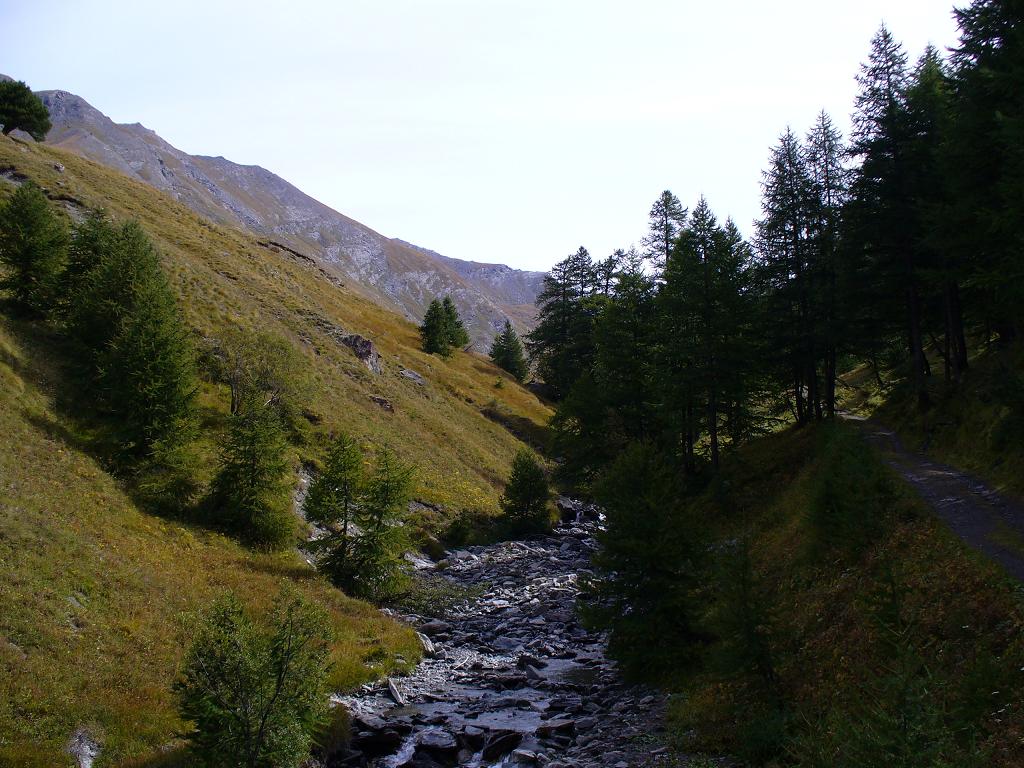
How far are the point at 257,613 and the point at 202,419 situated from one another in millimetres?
15100

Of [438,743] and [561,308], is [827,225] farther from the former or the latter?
[561,308]

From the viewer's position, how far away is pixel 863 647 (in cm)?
1250

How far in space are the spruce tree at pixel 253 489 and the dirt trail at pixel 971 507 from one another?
23.9 metres

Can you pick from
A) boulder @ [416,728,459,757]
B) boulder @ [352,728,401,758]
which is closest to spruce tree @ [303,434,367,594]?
boulder @ [352,728,401,758]

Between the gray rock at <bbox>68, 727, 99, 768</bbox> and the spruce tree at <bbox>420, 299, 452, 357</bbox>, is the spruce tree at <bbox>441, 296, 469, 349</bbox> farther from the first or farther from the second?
the gray rock at <bbox>68, 727, 99, 768</bbox>

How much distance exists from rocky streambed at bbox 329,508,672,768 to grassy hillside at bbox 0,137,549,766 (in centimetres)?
181

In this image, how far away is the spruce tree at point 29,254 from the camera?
31.0 meters

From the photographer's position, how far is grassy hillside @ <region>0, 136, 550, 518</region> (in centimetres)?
4419

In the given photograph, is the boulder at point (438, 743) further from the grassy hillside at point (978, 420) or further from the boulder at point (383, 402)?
the boulder at point (383, 402)

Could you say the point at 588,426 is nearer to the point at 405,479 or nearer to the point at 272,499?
the point at 405,479

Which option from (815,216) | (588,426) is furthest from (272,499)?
(815,216)

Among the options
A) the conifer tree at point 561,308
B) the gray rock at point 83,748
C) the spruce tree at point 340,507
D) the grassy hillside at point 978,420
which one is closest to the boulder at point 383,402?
the conifer tree at point 561,308

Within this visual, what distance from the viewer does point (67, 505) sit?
20.9m

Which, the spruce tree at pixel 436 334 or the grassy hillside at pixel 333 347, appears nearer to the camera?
the grassy hillside at pixel 333 347
